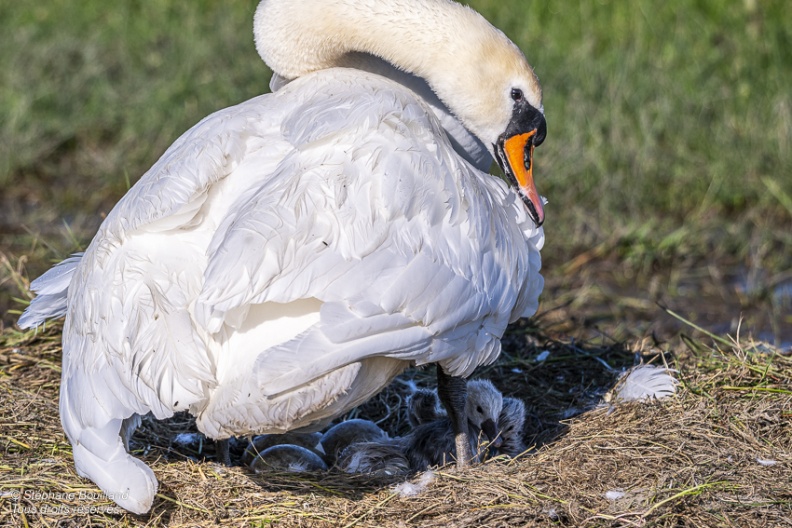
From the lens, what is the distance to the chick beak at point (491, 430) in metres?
4.29

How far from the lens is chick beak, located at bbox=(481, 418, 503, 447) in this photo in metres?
4.29

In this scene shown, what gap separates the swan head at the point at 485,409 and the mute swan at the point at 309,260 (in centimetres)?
24

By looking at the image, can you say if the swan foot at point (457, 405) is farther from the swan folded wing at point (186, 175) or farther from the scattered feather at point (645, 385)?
the swan folded wing at point (186, 175)

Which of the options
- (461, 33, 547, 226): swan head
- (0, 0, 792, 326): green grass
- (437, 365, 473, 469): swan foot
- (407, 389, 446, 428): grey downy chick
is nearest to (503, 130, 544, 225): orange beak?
(461, 33, 547, 226): swan head

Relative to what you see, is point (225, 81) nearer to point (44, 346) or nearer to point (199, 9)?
point (199, 9)

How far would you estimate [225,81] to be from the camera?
836cm

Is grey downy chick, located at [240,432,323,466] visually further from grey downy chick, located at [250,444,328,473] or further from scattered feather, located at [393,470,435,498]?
scattered feather, located at [393,470,435,498]

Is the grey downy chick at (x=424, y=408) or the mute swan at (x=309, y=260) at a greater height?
the mute swan at (x=309, y=260)

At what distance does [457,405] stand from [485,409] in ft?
0.78

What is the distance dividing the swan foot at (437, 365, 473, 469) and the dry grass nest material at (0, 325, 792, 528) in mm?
134

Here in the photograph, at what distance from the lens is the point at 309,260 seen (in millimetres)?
3211

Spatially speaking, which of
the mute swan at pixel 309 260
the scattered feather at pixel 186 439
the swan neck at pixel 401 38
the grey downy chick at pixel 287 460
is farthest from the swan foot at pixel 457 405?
the scattered feather at pixel 186 439

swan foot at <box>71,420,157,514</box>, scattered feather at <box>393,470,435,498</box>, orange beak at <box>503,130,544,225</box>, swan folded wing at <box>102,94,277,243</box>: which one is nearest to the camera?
swan foot at <box>71,420,157,514</box>

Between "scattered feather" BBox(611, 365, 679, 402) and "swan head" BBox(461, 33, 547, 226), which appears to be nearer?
"swan head" BBox(461, 33, 547, 226)
